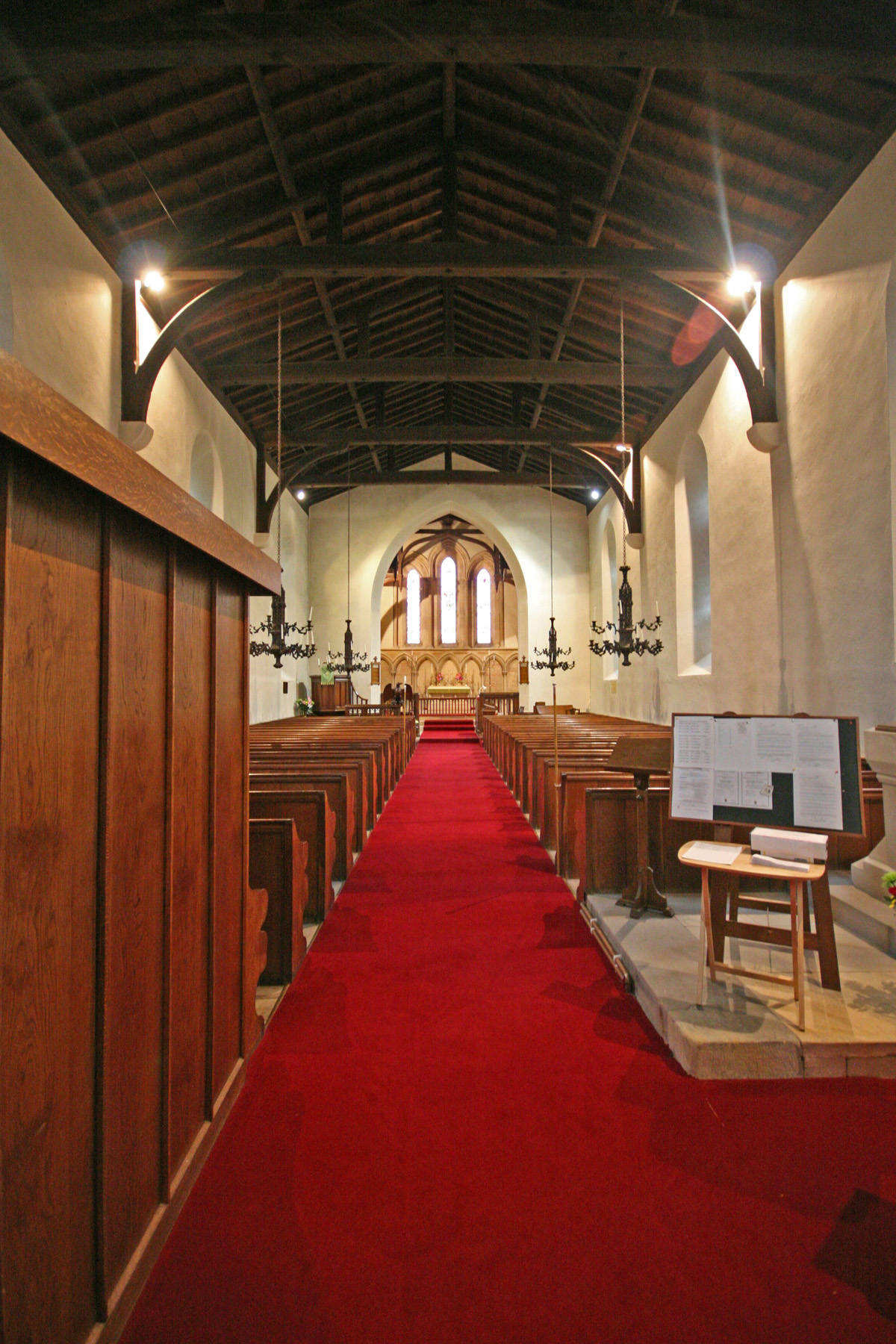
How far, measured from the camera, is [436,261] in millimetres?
5867

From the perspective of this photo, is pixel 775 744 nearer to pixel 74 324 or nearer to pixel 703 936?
pixel 703 936

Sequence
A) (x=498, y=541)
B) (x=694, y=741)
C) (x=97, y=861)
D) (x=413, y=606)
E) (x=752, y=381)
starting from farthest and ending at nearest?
(x=413, y=606), (x=498, y=541), (x=752, y=381), (x=694, y=741), (x=97, y=861)

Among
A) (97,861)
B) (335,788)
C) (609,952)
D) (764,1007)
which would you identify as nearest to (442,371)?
(335,788)

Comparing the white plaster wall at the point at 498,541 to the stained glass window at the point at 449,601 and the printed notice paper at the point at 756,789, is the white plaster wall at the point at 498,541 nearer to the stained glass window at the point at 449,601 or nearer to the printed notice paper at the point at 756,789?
the stained glass window at the point at 449,601

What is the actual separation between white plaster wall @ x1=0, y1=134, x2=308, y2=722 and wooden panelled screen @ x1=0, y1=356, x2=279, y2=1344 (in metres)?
3.40

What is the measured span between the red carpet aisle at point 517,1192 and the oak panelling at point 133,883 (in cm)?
22

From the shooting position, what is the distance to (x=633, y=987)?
8.00 feet

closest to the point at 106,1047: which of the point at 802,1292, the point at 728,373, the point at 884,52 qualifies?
the point at 802,1292

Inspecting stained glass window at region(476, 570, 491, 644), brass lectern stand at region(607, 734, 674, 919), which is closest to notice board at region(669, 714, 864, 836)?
brass lectern stand at region(607, 734, 674, 919)

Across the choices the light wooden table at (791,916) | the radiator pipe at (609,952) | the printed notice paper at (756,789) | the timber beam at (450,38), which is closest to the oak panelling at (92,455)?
the light wooden table at (791,916)

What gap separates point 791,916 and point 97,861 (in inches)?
76.5

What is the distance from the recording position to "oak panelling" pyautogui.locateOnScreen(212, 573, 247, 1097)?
5.52 feet

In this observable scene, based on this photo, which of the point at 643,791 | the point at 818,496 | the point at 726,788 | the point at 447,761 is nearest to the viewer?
the point at 726,788

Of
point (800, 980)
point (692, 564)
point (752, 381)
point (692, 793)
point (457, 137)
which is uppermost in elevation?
point (457, 137)
